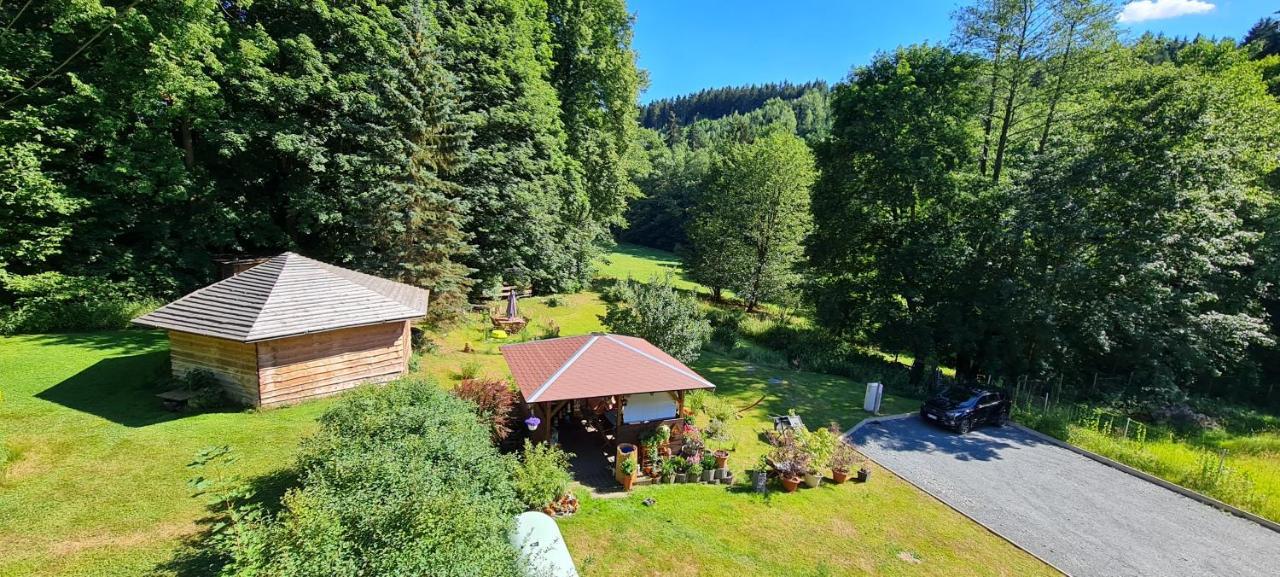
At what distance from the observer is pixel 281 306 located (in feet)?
39.7

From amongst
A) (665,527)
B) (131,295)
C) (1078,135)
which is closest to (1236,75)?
(1078,135)

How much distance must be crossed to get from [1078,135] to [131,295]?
3769 centimetres

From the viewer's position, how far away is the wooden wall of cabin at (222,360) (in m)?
11.8

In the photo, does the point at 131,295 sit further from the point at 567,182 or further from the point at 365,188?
the point at 567,182

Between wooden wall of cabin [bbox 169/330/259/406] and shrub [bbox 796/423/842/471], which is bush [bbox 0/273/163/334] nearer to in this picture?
wooden wall of cabin [bbox 169/330/259/406]

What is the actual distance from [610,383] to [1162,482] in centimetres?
1441

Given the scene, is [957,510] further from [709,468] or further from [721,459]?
[709,468]

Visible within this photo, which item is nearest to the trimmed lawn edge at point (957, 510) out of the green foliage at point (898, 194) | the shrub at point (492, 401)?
the green foliage at point (898, 194)

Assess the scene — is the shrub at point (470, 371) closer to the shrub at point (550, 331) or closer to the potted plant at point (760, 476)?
the shrub at point (550, 331)

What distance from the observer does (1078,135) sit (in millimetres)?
19859

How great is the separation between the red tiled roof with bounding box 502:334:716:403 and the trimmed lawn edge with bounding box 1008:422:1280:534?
11.8m

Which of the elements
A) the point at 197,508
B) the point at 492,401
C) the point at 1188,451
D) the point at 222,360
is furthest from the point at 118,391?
the point at 1188,451

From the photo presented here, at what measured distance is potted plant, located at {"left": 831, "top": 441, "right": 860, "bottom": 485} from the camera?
39.1ft

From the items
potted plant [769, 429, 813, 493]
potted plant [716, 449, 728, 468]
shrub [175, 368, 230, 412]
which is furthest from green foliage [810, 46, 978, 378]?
shrub [175, 368, 230, 412]
